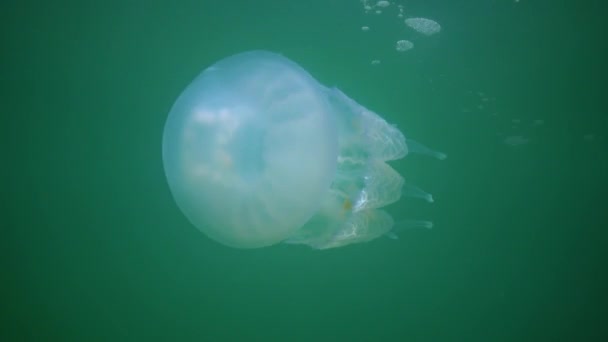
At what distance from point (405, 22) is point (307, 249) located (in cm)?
624

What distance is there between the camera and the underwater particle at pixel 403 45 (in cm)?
526

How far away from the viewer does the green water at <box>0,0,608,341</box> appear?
5.38 m

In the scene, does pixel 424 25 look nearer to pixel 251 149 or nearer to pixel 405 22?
pixel 405 22

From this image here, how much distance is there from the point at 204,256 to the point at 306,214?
7265 millimetres

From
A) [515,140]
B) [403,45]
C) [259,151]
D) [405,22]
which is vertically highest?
[515,140]

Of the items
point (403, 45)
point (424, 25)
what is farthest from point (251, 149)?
point (403, 45)

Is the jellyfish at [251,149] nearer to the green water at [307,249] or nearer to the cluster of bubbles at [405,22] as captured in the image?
the cluster of bubbles at [405,22]

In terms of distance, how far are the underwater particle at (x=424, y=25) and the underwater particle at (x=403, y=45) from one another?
255 mm

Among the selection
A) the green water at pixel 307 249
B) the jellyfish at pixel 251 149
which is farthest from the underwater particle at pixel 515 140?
the jellyfish at pixel 251 149

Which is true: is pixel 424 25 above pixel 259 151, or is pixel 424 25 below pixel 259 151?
above

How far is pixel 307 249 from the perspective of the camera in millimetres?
9508

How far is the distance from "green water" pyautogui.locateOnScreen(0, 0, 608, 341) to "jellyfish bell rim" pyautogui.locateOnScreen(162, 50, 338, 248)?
2.75m

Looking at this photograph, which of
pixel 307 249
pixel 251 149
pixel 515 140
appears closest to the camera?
pixel 251 149

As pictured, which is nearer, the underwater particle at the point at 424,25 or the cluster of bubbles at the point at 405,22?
the cluster of bubbles at the point at 405,22
